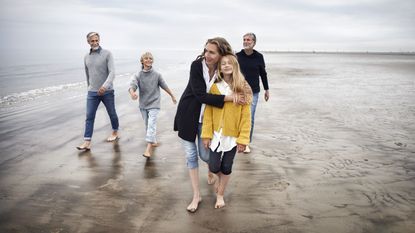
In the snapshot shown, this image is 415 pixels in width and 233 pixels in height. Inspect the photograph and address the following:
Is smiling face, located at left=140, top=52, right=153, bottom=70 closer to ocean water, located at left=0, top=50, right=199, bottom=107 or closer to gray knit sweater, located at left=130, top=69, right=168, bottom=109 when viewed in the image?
gray knit sweater, located at left=130, top=69, right=168, bottom=109

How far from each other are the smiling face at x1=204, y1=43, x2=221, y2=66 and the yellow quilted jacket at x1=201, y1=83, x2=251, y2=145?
0.24 m

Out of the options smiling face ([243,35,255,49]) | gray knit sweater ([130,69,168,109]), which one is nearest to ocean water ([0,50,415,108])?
gray knit sweater ([130,69,168,109])

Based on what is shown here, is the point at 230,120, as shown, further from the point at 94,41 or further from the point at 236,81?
the point at 94,41

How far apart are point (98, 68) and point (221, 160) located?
3413 mm

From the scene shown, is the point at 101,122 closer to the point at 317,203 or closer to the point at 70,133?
the point at 70,133

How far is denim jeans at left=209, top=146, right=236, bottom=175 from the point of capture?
10.2 feet

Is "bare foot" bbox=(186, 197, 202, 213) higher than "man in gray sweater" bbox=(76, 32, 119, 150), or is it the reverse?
"man in gray sweater" bbox=(76, 32, 119, 150)

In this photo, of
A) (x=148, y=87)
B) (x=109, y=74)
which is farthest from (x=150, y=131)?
(x=109, y=74)

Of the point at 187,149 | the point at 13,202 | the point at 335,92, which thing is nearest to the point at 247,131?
the point at 187,149

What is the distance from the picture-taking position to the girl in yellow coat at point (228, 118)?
2.86 m

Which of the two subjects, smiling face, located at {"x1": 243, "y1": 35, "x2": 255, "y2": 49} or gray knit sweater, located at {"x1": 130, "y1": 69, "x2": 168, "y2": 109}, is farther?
gray knit sweater, located at {"x1": 130, "y1": 69, "x2": 168, "y2": 109}

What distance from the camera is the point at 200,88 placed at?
2.89m

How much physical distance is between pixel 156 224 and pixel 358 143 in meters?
4.52

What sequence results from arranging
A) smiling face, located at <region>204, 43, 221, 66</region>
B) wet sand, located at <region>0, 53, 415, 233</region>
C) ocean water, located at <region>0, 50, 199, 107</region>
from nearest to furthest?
smiling face, located at <region>204, 43, 221, 66</region> → wet sand, located at <region>0, 53, 415, 233</region> → ocean water, located at <region>0, 50, 199, 107</region>
